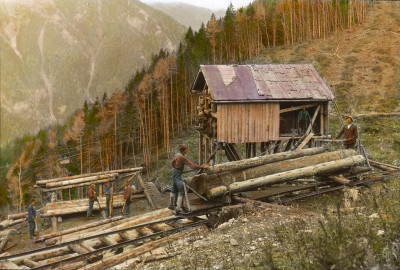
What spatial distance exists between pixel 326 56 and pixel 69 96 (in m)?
146

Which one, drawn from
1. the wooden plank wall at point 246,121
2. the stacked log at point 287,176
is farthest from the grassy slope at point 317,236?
the wooden plank wall at point 246,121

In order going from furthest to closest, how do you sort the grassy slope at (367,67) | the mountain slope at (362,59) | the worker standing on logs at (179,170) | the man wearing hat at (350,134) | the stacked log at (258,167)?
1. the mountain slope at (362,59)
2. the grassy slope at (367,67)
3. the man wearing hat at (350,134)
4. the stacked log at (258,167)
5. the worker standing on logs at (179,170)

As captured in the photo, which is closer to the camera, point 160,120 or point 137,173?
point 137,173

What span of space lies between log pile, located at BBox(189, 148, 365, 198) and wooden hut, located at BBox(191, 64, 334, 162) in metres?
4.16

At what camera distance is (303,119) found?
18.9m

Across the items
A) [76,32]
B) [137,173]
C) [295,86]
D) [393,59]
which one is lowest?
[137,173]

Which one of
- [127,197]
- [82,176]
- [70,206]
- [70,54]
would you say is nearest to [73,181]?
[82,176]

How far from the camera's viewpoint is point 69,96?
171625 mm

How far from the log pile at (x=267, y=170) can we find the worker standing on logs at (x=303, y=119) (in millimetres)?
5073

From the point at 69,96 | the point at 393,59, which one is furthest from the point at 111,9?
the point at 393,59

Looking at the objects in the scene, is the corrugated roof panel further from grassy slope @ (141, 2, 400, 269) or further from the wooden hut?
grassy slope @ (141, 2, 400, 269)

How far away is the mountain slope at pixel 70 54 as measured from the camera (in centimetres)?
16625

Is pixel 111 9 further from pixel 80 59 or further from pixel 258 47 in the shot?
pixel 258 47

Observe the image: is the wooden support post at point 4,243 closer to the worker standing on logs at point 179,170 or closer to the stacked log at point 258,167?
the worker standing on logs at point 179,170
